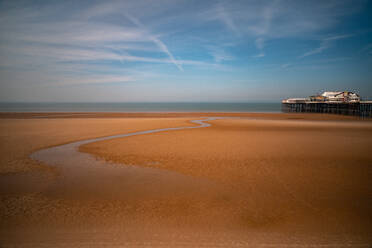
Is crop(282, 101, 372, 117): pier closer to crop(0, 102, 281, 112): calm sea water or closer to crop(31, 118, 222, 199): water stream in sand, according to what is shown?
crop(0, 102, 281, 112): calm sea water

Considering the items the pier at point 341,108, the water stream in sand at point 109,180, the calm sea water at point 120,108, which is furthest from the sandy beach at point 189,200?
the calm sea water at point 120,108

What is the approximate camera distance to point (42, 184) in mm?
6703

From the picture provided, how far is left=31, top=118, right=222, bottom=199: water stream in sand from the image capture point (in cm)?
621

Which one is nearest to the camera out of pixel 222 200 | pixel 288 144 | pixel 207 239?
pixel 207 239

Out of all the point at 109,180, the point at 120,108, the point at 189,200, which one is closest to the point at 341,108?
the point at 189,200

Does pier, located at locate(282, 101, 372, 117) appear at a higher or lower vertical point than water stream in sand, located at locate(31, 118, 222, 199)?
higher

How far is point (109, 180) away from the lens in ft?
23.5

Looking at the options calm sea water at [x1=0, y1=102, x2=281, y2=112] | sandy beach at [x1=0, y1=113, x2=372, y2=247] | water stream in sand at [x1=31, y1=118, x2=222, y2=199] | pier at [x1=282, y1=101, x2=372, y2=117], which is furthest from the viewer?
calm sea water at [x1=0, y1=102, x2=281, y2=112]

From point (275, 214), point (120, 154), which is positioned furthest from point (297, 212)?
point (120, 154)

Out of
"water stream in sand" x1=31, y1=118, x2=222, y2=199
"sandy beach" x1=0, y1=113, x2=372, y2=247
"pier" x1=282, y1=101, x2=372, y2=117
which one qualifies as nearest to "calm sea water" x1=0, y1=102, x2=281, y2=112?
"pier" x1=282, y1=101, x2=372, y2=117

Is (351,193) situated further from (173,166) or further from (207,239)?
(173,166)

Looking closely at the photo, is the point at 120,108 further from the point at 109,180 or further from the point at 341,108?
the point at 109,180

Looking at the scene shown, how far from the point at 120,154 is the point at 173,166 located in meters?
3.28

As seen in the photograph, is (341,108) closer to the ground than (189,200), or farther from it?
farther from it
